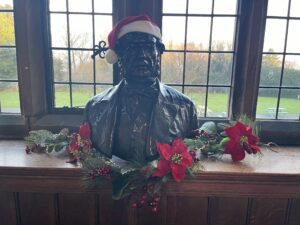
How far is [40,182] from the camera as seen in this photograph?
1.31 meters

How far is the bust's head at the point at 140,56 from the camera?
109 centimetres

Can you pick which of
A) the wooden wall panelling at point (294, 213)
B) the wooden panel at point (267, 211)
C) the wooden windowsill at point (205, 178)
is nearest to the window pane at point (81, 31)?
the wooden windowsill at point (205, 178)

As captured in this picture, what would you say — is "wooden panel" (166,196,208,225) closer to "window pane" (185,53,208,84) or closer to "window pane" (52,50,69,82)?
"window pane" (185,53,208,84)

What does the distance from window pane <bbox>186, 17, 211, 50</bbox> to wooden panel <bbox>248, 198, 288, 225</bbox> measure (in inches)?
34.9

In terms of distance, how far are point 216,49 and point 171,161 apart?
841 mm

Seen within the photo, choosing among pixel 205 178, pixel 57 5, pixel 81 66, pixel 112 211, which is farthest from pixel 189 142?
pixel 57 5

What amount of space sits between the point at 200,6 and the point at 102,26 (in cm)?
57

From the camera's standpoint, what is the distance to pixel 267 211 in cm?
137

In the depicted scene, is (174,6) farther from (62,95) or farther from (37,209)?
(37,209)

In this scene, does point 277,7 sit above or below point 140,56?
above

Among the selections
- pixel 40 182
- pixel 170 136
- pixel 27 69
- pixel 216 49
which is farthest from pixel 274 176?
pixel 27 69

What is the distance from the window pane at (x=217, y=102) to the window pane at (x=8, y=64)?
1.18 meters

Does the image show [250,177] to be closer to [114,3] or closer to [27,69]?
[114,3]

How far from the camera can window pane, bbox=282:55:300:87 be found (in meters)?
1.64
